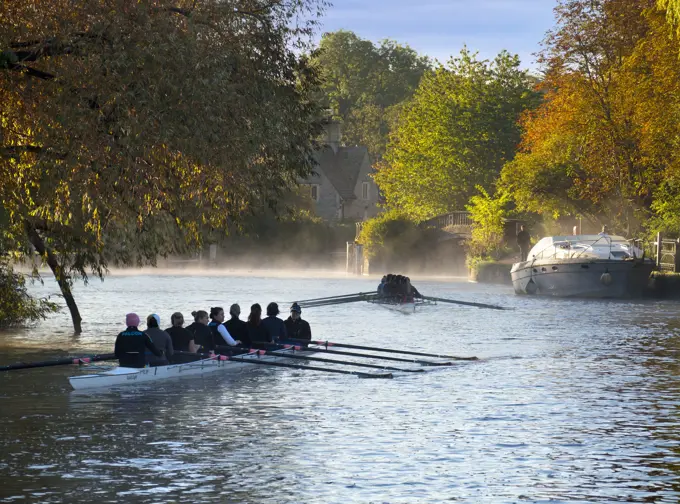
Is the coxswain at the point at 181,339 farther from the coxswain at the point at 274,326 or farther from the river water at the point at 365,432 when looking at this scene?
the coxswain at the point at 274,326

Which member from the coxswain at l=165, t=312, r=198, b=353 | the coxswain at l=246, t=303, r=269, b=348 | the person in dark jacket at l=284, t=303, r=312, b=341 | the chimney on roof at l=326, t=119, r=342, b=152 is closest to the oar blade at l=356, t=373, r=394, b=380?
the coxswain at l=165, t=312, r=198, b=353

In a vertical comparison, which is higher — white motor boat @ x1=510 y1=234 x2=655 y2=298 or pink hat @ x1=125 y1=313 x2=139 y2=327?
white motor boat @ x1=510 y1=234 x2=655 y2=298

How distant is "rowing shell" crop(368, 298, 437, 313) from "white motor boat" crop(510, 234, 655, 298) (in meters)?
7.45

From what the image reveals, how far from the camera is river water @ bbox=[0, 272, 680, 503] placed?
1406 centimetres

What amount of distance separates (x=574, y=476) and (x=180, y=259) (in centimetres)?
9016

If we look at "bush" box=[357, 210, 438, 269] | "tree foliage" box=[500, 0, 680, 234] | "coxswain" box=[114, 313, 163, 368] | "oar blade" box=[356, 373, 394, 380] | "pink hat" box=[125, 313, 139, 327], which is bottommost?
"oar blade" box=[356, 373, 394, 380]

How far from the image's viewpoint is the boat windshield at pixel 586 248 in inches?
2210

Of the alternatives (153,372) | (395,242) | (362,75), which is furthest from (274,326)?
(362,75)

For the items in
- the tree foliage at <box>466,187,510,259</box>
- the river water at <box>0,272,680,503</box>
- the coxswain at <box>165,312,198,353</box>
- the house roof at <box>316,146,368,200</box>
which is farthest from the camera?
the house roof at <box>316,146,368,200</box>

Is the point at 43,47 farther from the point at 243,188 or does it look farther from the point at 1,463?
the point at 1,463

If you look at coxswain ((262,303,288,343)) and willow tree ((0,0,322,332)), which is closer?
willow tree ((0,0,322,332))

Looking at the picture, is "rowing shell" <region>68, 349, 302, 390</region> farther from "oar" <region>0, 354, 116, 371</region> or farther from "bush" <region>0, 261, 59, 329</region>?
"bush" <region>0, 261, 59, 329</region>

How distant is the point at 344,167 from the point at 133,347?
337ft

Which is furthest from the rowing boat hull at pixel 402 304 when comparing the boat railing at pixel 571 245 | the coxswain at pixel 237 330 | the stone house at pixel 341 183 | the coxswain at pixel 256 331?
the stone house at pixel 341 183
